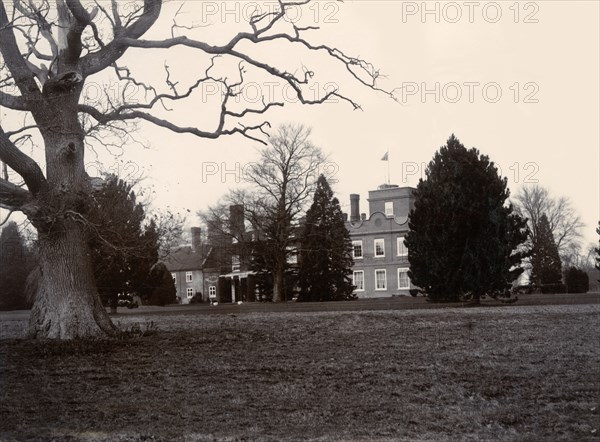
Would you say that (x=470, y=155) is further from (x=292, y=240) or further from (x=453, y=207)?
(x=292, y=240)

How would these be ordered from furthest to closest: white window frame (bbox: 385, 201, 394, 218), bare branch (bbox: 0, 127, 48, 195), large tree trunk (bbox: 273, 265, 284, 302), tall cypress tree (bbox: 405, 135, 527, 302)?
white window frame (bbox: 385, 201, 394, 218)
large tree trunk (bbox: 273, 265, 284, 302)
tall cypress tree (bbox: 405, 135, 527, 302)
bare branch (bbox: 0, 127, 48, 195)

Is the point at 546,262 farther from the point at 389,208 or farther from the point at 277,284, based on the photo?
the point at 277,284

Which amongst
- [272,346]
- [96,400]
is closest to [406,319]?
[272,346]

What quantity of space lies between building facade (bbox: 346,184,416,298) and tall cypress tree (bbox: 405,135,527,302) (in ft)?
106

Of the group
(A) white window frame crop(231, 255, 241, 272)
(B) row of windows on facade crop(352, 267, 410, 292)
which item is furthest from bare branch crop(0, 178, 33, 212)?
(B) row of windows on facade crop(352, 267, 410, 292)

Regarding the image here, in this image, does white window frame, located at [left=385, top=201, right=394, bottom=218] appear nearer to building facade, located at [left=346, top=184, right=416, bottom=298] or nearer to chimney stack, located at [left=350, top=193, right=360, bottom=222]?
building facade, located at [left=346, top=184, right=416, bottom=298]

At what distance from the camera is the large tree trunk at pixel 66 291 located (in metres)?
14.7

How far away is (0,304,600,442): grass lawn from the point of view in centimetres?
692

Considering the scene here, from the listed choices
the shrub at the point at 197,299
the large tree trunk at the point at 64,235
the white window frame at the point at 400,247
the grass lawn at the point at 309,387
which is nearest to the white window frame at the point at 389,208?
the white window frame at the point at 400,247

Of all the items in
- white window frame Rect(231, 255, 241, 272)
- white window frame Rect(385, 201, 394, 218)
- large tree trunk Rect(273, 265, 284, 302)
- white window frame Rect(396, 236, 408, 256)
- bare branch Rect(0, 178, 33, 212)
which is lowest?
large tree trunk Rect(273, 265, 284, 302)

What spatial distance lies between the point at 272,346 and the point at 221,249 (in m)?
34.9

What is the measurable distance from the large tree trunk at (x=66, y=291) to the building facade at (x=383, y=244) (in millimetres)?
48307

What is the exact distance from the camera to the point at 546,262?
54.2m

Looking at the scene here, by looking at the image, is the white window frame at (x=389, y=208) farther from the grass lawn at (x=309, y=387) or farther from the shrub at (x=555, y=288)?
the grass lawn at (x=309, y=387)
